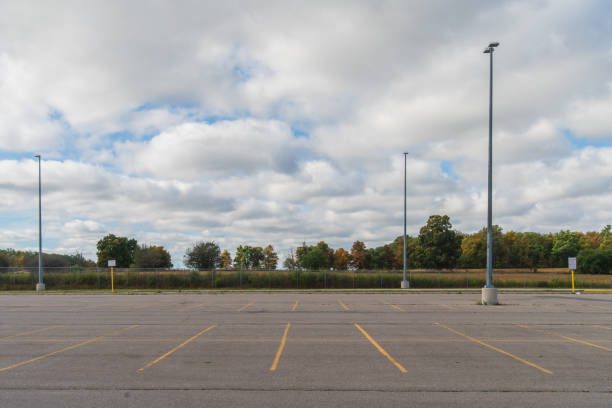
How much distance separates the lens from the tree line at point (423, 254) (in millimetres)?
84938

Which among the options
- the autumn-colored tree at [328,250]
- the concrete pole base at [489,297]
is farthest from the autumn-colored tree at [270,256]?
the concrete pole base at [489,297]

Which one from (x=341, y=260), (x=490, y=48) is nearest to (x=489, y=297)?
(x=490, y=48)

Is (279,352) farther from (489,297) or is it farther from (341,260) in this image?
(341,260)

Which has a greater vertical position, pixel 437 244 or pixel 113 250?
pixel 437 244

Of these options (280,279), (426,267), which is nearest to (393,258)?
(426,267)

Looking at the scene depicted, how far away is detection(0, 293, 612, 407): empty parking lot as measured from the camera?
7078mm

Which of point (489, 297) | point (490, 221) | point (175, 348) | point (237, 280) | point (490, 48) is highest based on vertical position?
point (490, 48)

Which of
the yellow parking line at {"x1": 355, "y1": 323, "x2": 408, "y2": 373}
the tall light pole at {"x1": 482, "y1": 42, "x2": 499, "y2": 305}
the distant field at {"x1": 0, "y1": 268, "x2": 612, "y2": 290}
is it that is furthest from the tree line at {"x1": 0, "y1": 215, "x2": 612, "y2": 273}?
the yellow parking line at {"x1": 355, "y1": 323, "x2": 408, "y2": 373}

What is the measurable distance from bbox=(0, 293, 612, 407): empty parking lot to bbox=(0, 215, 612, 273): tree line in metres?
69.7

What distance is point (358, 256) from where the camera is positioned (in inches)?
5625

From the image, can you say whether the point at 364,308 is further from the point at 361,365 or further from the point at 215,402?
the point at 215,402

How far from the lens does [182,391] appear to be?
24.1 feet

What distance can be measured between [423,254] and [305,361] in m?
78.6

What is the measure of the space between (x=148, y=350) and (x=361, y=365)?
5005 mm
